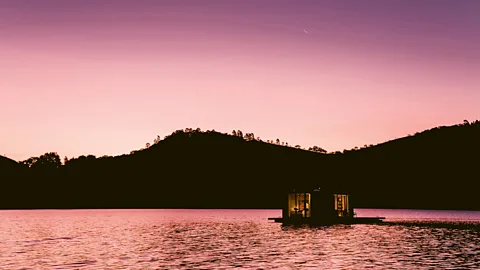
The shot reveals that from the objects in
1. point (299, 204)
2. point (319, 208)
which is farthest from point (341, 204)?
point (319, 208)

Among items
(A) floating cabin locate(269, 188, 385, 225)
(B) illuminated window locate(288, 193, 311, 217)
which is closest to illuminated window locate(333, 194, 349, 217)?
(A) floating cabin locate(269, 188, 385, 225)

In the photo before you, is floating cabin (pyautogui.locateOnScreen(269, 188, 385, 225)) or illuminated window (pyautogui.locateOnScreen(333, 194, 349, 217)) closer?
floating cabin (pyautogui.locateOnScreen(269, 188, 385, 225))

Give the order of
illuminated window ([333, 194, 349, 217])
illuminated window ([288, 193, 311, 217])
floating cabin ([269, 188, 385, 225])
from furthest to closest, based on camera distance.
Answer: illuminated window ([333, 194, 349, 217])
illuminated window ([288, 193, 311, 217])
floating cabin ([269, 188, 385, 225])

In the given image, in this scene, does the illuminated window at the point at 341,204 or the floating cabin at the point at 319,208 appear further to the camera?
the illuminated window at the point at 341,204

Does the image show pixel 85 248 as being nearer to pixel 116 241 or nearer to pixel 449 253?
pixel 116 241

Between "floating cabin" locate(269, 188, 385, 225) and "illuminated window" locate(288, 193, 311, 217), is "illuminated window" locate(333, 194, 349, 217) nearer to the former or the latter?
"floating cabin" locate(269, 188, 385, 225)

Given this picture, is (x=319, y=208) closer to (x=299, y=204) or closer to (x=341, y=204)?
(x=299, y=204)

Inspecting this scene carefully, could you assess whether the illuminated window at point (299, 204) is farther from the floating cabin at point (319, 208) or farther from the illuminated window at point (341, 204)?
the illuminated window at point (341, 204)

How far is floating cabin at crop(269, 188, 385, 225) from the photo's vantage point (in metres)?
126

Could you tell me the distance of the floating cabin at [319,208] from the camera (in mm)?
125688

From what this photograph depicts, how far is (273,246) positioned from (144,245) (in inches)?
754

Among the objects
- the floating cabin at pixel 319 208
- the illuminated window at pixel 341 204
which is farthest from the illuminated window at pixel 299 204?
the illuminated window at pixel 341 204

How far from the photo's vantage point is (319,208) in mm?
126250

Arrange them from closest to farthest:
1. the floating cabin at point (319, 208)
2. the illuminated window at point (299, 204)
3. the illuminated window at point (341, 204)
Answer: the floating cabin at point (319, 208)
the illuminated window at point (299, 204)
the illuminated window at point (341, 204)
